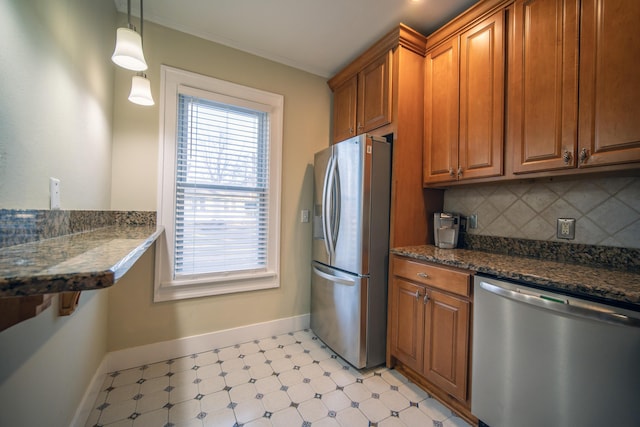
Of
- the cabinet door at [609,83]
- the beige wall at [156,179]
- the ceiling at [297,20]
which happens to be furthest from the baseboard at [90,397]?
the cabinet door at [609,83]

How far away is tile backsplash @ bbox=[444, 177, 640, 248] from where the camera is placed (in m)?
1.36

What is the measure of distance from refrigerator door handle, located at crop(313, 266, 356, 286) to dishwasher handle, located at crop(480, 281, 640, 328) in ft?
3.02

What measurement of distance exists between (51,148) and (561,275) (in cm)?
228

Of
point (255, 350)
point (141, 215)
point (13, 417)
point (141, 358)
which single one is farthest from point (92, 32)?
point (255, 350)

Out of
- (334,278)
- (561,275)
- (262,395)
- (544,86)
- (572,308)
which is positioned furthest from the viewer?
(334,278)

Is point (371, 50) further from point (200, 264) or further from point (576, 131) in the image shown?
point (200, 264)

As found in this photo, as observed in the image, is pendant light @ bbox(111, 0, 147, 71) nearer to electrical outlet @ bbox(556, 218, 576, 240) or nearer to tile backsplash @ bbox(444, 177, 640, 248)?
tile backsplash @ bbox(444, 177, 640, 248)

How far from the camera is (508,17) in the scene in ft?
5.13

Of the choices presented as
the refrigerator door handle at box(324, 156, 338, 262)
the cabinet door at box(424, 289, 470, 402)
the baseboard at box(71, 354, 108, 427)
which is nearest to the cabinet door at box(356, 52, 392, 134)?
the refrigerator door handle at box(324, 156, 338, 262)

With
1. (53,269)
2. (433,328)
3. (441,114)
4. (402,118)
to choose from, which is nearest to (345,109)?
(402,118)

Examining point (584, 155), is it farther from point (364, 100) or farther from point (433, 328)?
point (364, 100)

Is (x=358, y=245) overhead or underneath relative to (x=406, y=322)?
overhead

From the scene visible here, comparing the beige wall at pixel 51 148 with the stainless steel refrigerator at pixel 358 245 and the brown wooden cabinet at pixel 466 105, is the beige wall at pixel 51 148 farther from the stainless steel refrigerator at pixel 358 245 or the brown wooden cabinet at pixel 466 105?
the brown wooden cabinet at pixel 466 105

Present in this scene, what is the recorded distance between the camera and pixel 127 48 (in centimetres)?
118
